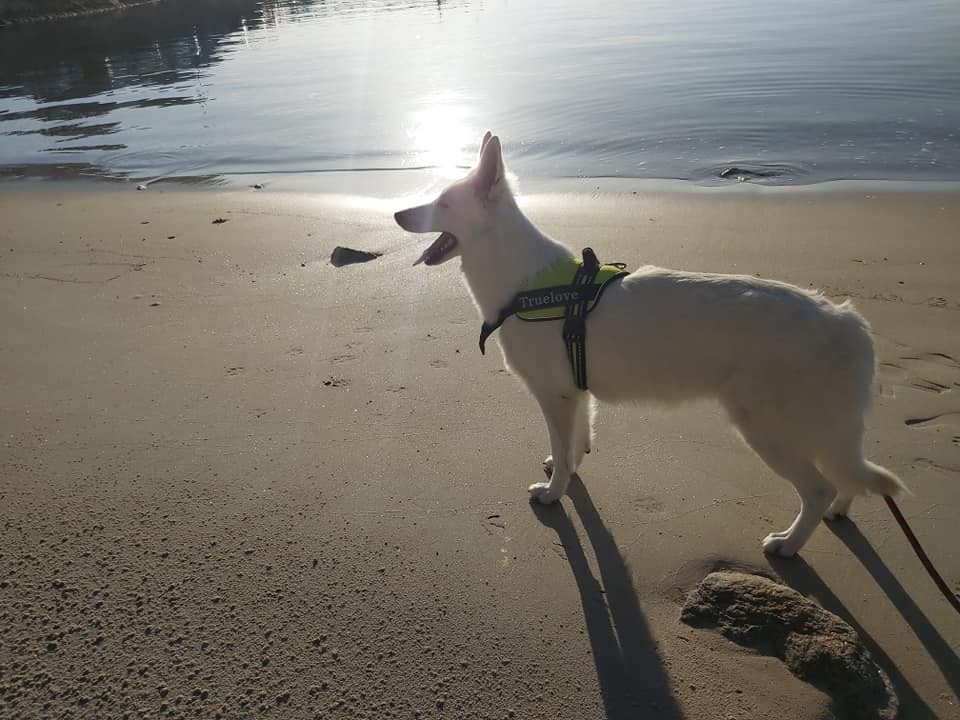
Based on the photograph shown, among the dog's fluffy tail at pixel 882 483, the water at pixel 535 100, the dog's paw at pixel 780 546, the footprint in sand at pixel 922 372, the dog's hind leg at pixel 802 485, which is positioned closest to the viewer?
the dog's fluffy tail at pixel 882 483

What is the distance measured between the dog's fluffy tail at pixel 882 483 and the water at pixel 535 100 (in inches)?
301

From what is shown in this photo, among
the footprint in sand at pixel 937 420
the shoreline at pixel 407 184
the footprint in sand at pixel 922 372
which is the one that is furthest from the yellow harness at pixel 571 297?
the shoreline at pixel 407 184

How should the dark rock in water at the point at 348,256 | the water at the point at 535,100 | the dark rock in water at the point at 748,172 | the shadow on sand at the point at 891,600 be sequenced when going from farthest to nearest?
1. the water at the point at 535,100
2. the dark rock in water at the point at 748,172
3. the dark rock in water at the point at 348,256
4. the shadow on sand at the point at 891,600

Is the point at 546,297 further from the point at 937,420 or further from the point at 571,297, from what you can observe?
the point at 937,420

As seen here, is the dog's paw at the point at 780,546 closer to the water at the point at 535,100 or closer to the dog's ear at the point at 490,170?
the dog's ear at the point at 490,170

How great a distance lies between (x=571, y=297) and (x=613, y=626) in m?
1.56

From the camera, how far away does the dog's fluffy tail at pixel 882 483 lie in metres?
2.77

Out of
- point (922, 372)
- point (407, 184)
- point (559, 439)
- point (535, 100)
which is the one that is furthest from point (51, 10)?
point (922, 372)

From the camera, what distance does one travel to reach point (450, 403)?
171 inches

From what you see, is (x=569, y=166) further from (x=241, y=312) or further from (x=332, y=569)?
(x=332, y=569)

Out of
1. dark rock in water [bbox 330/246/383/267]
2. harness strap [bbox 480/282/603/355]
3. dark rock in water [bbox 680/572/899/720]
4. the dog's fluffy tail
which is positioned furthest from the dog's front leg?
dark rock in water [bbox 330/246/383/267]

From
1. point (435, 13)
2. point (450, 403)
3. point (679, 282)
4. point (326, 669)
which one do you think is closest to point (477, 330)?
point (450, 403)

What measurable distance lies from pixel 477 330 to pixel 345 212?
4.08m

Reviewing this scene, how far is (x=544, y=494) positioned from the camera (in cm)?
356
